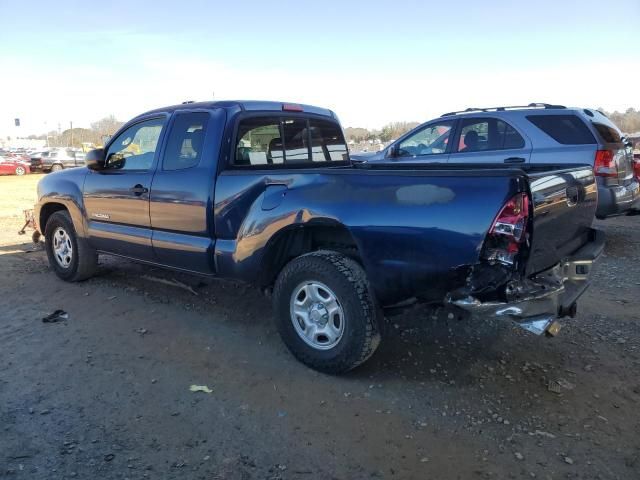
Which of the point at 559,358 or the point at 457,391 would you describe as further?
the point at 559,358

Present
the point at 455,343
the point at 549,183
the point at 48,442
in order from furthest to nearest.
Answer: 1. the point at 455,343
2. the point at 549,183
3. the point at 48,442

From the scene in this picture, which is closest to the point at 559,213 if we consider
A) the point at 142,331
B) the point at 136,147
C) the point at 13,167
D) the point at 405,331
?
the point at 405,331

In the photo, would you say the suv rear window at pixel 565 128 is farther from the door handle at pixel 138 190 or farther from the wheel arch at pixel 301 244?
the door handle at pixel 138 190

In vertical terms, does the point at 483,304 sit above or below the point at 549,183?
below

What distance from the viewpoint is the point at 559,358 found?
12.1 feet

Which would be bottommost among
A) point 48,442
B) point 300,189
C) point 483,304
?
point 48,442

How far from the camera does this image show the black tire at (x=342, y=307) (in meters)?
3.23

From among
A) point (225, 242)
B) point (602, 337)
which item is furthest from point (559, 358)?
point (225, 242)

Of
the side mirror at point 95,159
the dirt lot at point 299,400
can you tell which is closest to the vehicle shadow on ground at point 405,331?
the dirt lot at point 299,400

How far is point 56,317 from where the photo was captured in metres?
4.62

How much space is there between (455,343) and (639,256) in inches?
158

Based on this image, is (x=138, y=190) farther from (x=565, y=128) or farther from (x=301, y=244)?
(x=565, y=128)

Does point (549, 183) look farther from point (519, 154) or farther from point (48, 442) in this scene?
point (519, 154)

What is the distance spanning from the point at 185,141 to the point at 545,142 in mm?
4748
